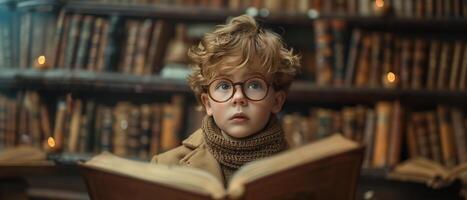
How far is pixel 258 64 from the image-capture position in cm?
110

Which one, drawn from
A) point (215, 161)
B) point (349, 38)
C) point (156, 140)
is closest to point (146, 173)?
point (215, 161)

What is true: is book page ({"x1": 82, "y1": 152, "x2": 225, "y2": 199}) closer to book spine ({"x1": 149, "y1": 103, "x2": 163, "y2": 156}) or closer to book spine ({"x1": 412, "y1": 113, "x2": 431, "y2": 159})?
book spine ({"x1": 149, "y1": 103, "x2": 163, "y2": 156})

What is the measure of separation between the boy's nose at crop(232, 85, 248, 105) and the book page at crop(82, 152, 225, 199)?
0.18m

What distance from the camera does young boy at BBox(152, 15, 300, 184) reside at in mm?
1099

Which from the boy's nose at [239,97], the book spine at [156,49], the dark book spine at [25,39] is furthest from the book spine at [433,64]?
the dark book spine at [25,39]

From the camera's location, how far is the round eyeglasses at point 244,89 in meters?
1.10

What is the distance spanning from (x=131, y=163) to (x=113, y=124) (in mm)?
1277

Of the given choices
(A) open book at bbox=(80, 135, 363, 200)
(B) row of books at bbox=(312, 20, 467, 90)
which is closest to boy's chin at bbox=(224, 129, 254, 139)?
(A) open book at bbox=(80, 135, 363, 200)

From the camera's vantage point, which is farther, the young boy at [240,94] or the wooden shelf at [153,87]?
the wooden shelf at [153,87]

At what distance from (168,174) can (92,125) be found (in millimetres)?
1369

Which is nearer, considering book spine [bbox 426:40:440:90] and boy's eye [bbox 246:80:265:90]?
boy's eye [bbox 246:80:265:90]

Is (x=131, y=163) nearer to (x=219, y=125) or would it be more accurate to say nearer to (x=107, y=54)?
(x=219, y=125)

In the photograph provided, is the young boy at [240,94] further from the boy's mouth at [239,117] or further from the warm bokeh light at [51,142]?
the warm bokeh light at [51,142]

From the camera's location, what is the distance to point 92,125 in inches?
88.7
